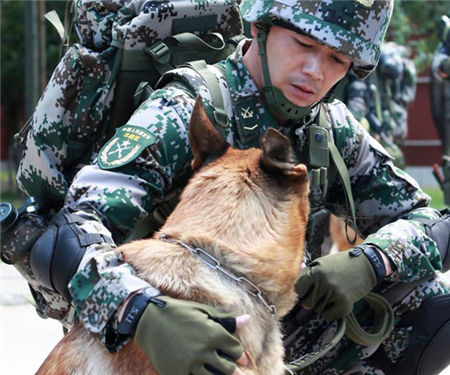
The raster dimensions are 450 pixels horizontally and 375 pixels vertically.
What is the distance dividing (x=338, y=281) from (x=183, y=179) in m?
0.64

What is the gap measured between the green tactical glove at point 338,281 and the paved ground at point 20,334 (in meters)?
2.03

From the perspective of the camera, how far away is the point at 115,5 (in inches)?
129

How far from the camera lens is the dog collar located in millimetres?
2338

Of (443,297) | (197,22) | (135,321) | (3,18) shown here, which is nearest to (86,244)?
(135,321)

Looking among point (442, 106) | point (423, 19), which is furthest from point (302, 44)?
point (423, 19)

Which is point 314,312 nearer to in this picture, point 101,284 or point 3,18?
point 101,284

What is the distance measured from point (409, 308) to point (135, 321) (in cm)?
130

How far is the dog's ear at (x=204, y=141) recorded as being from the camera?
2.51 m

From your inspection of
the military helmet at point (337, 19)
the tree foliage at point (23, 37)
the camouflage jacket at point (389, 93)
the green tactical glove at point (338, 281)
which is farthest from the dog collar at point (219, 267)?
the tree foliage at point (23, 37)

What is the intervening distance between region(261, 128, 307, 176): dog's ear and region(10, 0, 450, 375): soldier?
46 centimetres

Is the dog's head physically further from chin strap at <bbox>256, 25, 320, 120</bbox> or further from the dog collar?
chin strap at <bbox>256, 25, 320, 120</bbox>

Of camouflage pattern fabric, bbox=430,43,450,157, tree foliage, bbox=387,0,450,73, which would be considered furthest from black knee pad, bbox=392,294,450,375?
tree foliage, bbox=387,0,450,73

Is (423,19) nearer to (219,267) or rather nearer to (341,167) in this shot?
(341,167)

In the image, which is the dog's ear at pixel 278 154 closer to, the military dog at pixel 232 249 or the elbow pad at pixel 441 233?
the military dog at pixel 232 249
